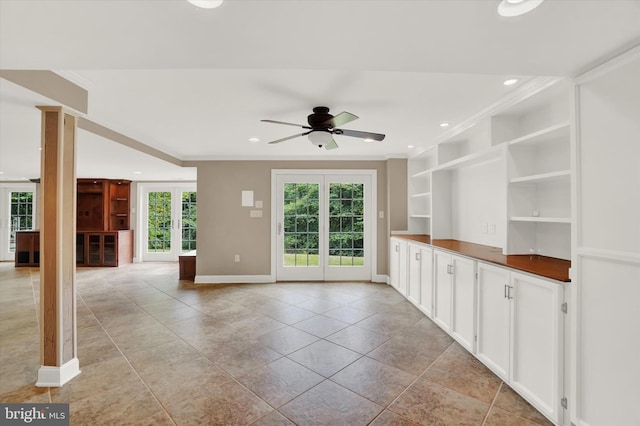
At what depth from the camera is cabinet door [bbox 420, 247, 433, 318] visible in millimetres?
3387

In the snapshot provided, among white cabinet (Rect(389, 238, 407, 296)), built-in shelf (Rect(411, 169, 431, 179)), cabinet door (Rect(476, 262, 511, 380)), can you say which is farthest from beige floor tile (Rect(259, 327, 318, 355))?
built-in shelf (Rect(411, 169, 431, 179))

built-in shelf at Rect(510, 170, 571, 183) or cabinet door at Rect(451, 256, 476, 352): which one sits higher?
built-in shelf at Rect(510, 170, 571, 183)

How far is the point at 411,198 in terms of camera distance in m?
5.03

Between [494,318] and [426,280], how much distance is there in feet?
4.10

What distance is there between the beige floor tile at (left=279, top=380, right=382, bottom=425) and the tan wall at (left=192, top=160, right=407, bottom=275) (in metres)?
3.41

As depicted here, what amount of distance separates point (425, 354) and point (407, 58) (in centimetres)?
247

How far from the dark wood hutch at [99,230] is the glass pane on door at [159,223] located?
1.67 feet

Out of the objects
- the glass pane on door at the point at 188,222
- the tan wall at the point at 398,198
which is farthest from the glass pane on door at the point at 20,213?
the tan wall at the point at 398,198

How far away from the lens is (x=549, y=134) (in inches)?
85.4

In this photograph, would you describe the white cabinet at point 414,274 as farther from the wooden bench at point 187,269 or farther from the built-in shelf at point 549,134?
the wooden bench at point 187,269

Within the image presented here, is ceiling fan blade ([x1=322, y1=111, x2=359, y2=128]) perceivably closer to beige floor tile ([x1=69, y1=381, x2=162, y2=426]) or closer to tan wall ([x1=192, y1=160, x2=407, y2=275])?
beige floor tile ([x1=69, y1=381, x2=162, y2=426])

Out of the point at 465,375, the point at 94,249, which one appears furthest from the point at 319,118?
the point at 94,249

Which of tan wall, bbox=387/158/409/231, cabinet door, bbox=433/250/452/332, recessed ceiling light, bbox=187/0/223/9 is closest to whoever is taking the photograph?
recessed ceiling light, bbox=187/0/223/9

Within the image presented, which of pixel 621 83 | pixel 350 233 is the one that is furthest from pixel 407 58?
pixel 350 233
